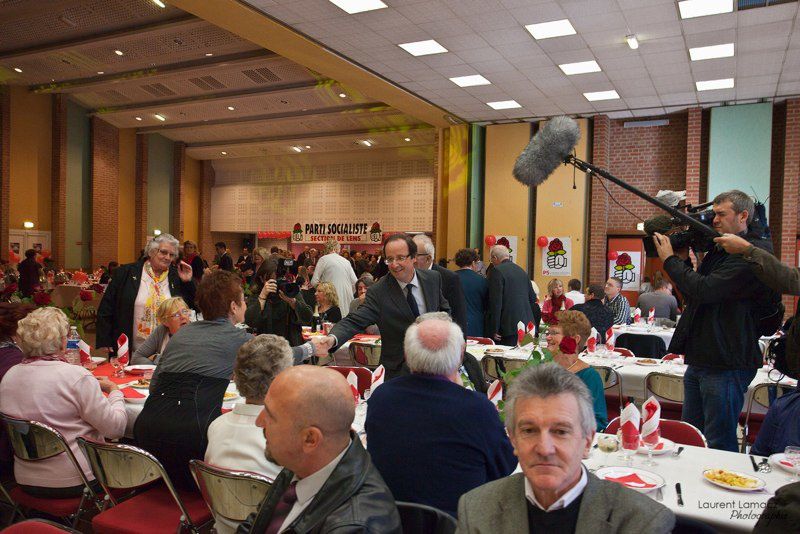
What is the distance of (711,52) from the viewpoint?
880 cm

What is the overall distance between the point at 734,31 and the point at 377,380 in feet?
24.4

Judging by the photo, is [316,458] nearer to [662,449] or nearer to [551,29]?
[662,449]

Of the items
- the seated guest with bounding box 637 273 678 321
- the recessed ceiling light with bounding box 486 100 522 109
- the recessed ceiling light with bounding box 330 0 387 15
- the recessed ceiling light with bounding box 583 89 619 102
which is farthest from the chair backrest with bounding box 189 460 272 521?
the recessed ceiling light with bounding box 486 100 522 109

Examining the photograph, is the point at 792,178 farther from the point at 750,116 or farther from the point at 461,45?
the point at 461,45

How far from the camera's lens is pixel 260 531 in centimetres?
169

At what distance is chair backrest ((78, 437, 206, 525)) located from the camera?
2.47 meters

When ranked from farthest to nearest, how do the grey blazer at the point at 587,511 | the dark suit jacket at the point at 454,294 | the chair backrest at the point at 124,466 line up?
1. the dark suit jacket at the point at 454,294
2. the chair backrest at the point at 124,466
3. the grey blazer at the point at 587,511

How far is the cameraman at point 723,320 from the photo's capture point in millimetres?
3146

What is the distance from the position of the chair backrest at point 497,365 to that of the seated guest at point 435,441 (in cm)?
263

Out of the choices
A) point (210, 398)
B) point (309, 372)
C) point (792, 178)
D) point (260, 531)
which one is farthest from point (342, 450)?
point (792, 178)

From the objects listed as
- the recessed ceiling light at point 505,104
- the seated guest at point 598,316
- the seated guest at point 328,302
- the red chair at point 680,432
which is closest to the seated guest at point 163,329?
the seated guest at point 328,302

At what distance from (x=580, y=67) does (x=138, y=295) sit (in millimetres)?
7712

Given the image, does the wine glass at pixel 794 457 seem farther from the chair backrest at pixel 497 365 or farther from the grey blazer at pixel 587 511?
the chair backrest at pixel 497 365

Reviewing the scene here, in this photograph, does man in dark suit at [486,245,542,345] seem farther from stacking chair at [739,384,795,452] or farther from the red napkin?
the red napkin
